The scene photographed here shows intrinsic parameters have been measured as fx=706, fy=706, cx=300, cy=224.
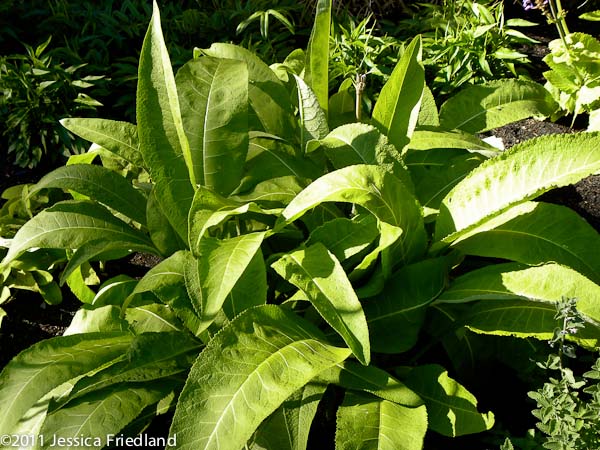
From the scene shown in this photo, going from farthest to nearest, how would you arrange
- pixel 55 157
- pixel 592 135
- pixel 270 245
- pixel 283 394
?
1. pixel 55 157
2. pixel 270 245
3. pixel 592 135
4. pixel 283 394

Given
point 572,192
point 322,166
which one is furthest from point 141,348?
point 572,192

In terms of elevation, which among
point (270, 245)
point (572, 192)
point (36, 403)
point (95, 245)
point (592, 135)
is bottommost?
point (572, 192)

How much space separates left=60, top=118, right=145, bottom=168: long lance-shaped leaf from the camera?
2180 millimetres

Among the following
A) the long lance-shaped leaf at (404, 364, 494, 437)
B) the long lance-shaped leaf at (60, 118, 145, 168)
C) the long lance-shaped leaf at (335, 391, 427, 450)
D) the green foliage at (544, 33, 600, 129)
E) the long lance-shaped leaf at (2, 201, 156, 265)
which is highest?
the long lance-shaped leaf at (60, 118, 145, 168)

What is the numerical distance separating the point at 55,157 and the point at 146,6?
117 centimetres

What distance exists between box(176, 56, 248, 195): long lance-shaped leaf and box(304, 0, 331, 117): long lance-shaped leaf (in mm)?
283

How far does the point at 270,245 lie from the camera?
2182 millimetres

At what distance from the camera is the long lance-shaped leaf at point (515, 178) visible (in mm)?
1789

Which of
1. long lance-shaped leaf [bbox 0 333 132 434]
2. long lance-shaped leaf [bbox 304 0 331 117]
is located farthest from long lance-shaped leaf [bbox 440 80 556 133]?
long lance-shaped leaf [bbox 0 333 132 434]

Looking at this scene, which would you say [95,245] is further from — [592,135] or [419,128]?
[592,135]

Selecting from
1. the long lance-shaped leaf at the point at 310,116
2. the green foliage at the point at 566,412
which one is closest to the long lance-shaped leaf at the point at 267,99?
the long lance-shaped leaf at the point at 310,116

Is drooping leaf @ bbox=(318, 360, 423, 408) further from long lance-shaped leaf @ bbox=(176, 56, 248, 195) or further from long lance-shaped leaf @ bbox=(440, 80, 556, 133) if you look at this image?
long lance-shaped leaf @ bbox=(440, 80, 556, 133)

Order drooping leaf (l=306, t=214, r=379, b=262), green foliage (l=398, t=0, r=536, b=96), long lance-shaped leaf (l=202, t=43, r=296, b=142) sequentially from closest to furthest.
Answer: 1. drooping leaf (l=306, t=214, r=379, b=262)
2. long lance-shaped leaf (l=202, t=43, r=296, b=142)
3. green foliage (l=398, t=0, r=536, b=96)

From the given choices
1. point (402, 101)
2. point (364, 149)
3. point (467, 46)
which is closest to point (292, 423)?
point (364, 149)
